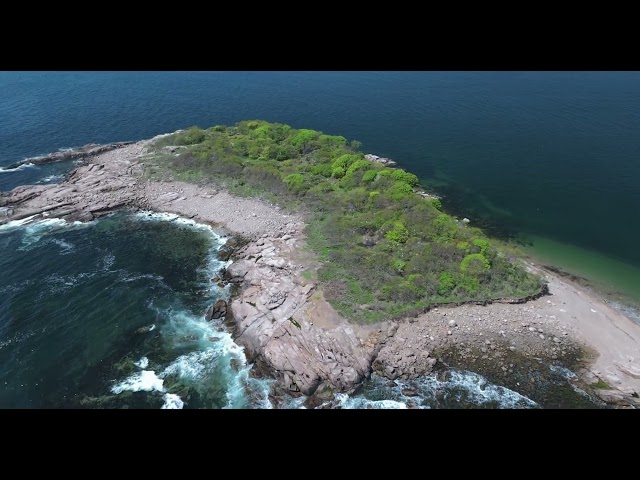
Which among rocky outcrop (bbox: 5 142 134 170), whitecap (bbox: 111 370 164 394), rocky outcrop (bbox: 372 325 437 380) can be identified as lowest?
whitecap (bbox: 111 370 164 394)

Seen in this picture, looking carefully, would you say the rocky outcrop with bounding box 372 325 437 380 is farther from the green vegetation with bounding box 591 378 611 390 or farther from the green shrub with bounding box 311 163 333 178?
the green shrub with bounding box 311 163 333 178

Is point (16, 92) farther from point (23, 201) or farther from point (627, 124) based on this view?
point (627, 124)

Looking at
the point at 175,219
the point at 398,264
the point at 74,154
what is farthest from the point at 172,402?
the point at 74,154

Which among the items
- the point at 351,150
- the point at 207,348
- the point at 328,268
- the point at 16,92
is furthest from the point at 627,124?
the point at 16,92

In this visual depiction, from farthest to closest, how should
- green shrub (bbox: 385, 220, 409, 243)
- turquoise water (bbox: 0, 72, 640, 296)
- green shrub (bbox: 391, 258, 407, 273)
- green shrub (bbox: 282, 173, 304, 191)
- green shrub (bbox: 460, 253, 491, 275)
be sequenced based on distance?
turquoise water (bbox: 0, 72, 640, 296) < green shrub (bbox: 282, 173, 304, 191) < green shrub (bbox: 385, 220, 409, 243) < green shrub (bbox: 391, 258, 407, 273) < green shrub (bbox: 460, 253, 491, 275)

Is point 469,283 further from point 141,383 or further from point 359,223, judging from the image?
point 141,383

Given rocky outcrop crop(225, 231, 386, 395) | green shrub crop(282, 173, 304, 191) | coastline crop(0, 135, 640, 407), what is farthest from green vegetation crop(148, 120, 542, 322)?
rocky outcrop crop(225, 231, 386, 395)

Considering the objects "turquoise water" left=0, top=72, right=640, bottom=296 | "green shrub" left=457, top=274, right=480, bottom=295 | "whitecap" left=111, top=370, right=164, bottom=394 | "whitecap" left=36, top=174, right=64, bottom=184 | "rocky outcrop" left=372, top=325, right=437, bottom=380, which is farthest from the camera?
"whitecap" left=36, top=174, right=64, bottom=184
